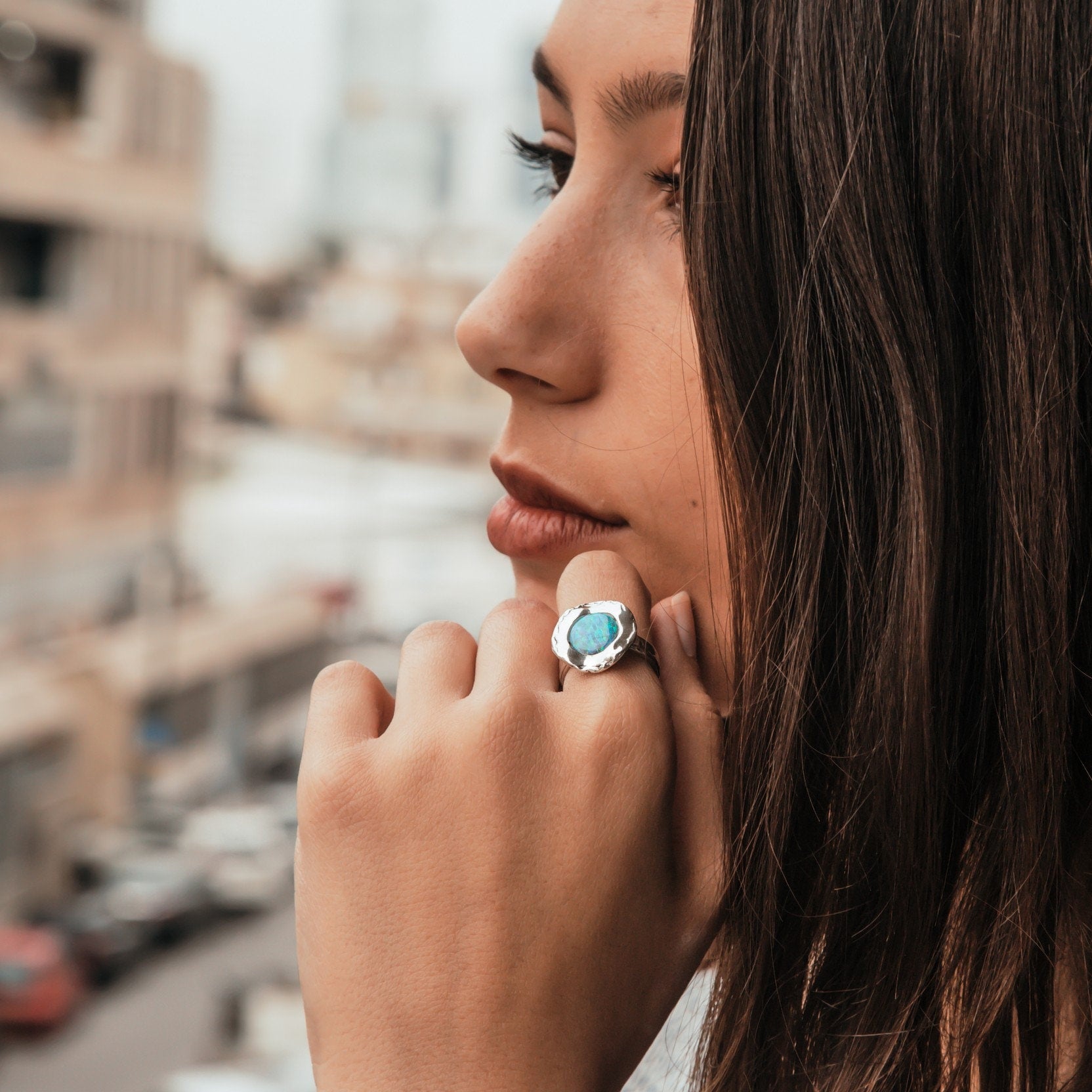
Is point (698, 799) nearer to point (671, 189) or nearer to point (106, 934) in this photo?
point (671, 189)

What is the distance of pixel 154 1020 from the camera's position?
3893 millimetres

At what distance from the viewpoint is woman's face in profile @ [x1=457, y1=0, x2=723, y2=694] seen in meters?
0.57

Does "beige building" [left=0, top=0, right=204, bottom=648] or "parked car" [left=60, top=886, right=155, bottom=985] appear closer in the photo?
"parked car" [left=60, top=886, right=155, bottom=985]

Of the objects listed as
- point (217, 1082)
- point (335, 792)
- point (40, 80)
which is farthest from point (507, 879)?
point (40, 80)

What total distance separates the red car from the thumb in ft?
12.6

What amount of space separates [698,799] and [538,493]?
0.20 meters

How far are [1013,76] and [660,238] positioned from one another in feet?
0.65

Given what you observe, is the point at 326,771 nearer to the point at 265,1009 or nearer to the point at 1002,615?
the point at 1002,615

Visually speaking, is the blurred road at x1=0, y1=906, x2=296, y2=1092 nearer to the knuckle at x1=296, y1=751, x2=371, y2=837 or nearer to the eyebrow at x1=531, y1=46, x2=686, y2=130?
the knuckle at x1=296, y1=751, x2=371, y2=837

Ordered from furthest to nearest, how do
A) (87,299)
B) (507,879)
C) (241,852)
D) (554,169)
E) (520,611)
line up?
(87,299) → (241,852) → (554,169) → (520,611) → (507,879)

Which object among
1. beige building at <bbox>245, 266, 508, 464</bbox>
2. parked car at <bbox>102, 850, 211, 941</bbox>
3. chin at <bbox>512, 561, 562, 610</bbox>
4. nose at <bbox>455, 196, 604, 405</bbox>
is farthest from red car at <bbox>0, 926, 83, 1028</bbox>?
nose at <bbox>455, 196, 604, 405</bbox>

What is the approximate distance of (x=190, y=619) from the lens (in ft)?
17.5

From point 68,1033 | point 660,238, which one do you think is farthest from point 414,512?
point 660,238

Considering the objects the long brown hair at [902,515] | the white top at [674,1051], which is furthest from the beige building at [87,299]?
the long brown hair at [902,515]
